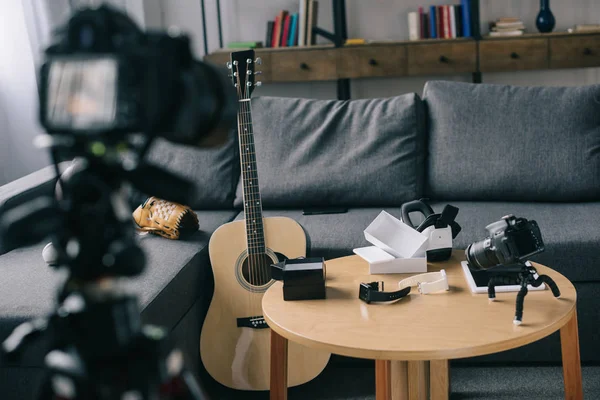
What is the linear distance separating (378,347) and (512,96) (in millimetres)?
1484

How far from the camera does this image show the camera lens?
1.54 meters

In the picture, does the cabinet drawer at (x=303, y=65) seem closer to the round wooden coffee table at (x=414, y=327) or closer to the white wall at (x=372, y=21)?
the white wall at (x=372, y=21)

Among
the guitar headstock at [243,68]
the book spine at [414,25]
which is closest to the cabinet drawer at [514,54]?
the book spine at [414,25]

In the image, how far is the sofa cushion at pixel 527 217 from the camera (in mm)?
2102

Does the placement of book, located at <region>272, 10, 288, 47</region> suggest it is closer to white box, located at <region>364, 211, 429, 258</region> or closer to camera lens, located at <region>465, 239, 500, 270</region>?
white box, located at <region>364, 211, 429, 258</region>

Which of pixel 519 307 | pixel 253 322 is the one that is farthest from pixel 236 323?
pixel 519 307

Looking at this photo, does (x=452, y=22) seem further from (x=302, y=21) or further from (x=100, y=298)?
(x=100, y=298)

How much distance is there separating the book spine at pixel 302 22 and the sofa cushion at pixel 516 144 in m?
1.44

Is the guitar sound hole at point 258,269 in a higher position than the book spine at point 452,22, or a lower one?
lower

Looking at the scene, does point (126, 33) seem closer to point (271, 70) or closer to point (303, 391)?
point (303, 391)

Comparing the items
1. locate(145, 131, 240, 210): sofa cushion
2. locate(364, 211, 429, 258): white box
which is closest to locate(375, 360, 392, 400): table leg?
locate(364, 211, 429, 258): white box

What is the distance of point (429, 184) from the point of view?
8.59ft

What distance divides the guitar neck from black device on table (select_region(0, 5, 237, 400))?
1523 millimetres

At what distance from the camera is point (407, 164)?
2.58 meters
